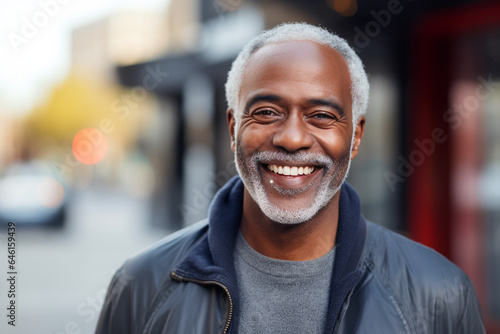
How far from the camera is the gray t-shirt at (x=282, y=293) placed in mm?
1844

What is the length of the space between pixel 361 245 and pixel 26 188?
12.9 m

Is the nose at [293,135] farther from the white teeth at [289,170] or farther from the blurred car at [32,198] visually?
the blurred car at [32,198]

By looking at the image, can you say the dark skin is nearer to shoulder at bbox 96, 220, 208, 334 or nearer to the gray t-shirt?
the gray t-shirt

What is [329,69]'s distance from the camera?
1992mm

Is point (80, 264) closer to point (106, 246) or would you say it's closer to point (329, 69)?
point (106, 246)

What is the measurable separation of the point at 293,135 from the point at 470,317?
0.90m

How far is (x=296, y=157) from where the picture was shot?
1889 millimetres

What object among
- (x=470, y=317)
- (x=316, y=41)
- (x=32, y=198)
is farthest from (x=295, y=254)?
(x=32, y=198)

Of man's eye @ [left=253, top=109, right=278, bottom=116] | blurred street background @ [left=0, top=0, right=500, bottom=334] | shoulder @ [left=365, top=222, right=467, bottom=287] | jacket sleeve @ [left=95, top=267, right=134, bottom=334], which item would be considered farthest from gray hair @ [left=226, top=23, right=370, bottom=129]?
blurred street background @ [left=0, top=0, right=500, bottom=334]

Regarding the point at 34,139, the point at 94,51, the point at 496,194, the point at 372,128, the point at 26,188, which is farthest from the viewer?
the point at 94,51

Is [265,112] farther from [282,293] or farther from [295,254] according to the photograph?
[282,293]

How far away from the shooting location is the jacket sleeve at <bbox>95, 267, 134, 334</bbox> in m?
1.99

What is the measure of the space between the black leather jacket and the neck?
0.19 ft

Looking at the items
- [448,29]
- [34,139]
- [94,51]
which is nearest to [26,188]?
[448,29]
